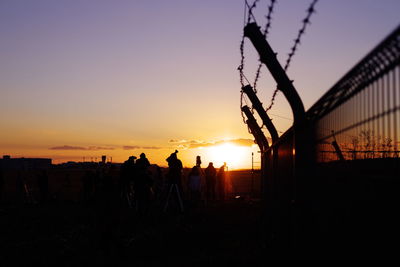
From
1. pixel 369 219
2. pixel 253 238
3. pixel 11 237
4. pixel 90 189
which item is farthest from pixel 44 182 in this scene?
pixel 369 219

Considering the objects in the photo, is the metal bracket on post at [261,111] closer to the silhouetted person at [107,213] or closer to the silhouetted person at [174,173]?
the silhouetted person at [107,213]

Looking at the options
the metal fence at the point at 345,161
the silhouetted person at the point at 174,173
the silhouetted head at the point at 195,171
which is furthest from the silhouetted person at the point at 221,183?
the metal fence at the point at 345,161

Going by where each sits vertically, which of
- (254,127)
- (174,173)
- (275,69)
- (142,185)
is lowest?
(142,185)

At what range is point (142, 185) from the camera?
14.9 meters

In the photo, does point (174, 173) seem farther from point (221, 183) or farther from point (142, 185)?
point (221, 183)

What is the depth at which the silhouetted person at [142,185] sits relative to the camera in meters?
14.8

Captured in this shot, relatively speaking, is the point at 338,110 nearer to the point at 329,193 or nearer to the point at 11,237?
the point at 329,193

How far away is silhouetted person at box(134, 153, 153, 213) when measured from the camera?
48.4 feet

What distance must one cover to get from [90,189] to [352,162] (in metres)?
23.0

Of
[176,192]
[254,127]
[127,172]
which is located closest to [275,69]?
[254,127]

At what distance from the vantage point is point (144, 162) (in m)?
15.3

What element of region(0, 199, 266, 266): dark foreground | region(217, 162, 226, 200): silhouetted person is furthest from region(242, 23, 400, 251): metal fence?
region(217, 162, 226, 200): silhouetted person

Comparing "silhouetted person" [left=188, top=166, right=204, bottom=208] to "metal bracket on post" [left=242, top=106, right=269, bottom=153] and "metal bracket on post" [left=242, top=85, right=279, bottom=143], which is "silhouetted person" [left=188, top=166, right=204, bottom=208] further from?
"metal bracket on post" [left=242, top=85, right=279, bottom=143]

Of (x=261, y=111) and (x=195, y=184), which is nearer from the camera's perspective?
(x=261, y=111)
